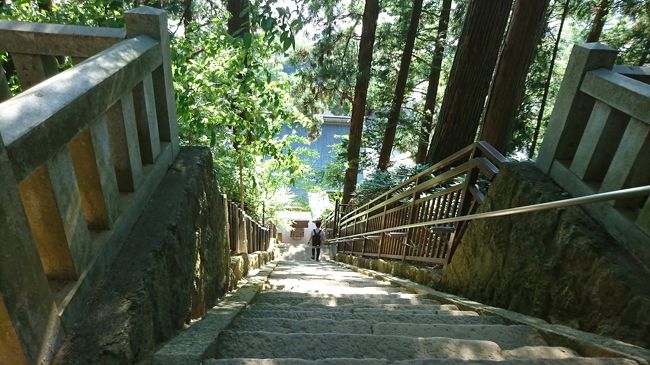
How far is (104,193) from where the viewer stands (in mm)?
1758

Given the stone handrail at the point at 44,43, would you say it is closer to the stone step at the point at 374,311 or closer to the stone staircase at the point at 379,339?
the stone staircase at the point at 379,339

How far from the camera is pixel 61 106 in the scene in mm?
1435

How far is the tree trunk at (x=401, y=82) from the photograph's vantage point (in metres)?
11.5

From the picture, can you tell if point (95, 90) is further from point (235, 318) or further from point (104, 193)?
point (235, 318)

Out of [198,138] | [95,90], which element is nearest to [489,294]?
[95,90]

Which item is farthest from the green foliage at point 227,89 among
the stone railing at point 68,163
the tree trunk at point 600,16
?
the tree trunk at point 600,16

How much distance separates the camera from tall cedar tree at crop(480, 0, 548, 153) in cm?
573

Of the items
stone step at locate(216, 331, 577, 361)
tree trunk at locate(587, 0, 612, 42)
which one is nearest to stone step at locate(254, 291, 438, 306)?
stone step at locate(216, 331, 577, 361)

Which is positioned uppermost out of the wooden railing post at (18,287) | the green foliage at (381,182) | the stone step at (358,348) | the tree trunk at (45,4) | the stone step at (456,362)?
the tree trunk at (45,4)

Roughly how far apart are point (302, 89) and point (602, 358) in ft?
41.2

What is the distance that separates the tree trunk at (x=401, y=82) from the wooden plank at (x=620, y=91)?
965 centimetres

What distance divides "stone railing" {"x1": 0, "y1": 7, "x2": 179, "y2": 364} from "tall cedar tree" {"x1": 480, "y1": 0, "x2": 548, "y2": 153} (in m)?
5.15

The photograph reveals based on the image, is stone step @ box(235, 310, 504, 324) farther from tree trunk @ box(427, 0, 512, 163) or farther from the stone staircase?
tree trunk @ box(427, 0, 512, 163)

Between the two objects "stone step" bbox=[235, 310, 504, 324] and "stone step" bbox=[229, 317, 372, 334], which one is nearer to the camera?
"stone step" bbox=[229, 317, 372, 334]
